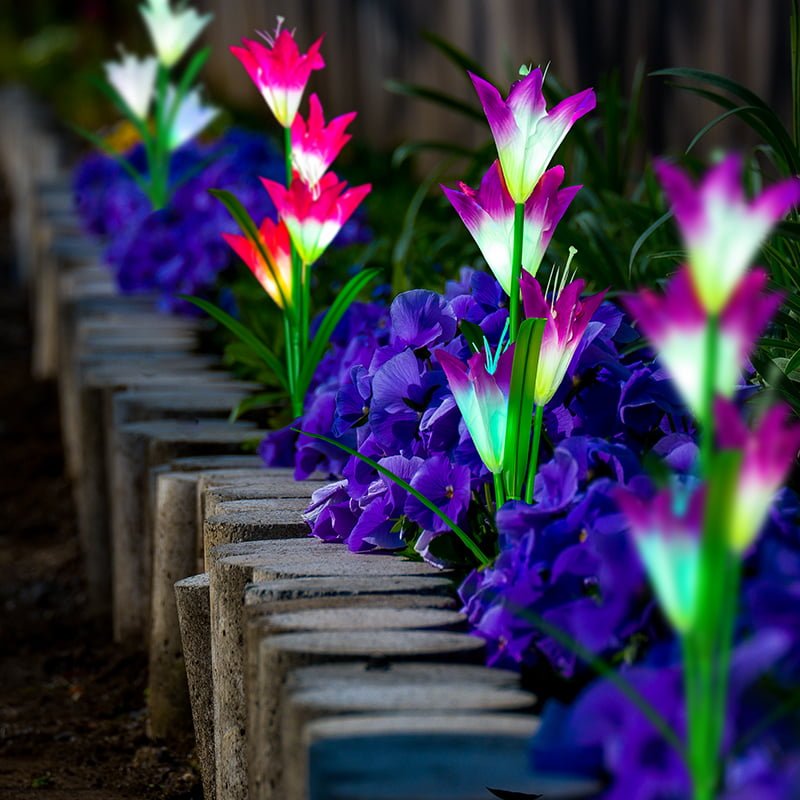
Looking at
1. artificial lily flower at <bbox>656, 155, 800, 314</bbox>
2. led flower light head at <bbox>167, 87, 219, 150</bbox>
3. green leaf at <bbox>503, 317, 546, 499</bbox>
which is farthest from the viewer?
led flower light head at <bbox>167, 87, 219, 150</bbox>

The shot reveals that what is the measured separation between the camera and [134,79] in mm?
4035

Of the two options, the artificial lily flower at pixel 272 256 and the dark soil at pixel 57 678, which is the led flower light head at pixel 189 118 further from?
the artificial lily flower at pixel 272 256

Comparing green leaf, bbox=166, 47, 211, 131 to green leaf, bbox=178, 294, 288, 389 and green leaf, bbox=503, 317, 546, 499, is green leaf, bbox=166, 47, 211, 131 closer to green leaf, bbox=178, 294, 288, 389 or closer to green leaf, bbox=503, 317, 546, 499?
green leaf, bbox=178, 294, 288, 389

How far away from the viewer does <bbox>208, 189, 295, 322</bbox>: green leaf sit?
7.61ft

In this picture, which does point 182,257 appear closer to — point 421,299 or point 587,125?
point 587,125

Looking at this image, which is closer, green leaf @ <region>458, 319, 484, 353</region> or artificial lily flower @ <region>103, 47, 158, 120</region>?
green leaf @ <region>458, 319, 484, 353</region>

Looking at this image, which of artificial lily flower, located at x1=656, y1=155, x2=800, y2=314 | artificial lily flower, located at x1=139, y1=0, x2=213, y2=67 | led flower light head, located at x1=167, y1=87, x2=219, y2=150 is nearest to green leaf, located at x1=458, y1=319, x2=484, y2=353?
artificial lily flower, located at x1=656, y1=155, x2=800, y2=314

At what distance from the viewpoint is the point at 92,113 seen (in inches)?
428

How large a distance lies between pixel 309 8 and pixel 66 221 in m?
3.53

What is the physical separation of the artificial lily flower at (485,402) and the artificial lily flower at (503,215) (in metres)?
0.13

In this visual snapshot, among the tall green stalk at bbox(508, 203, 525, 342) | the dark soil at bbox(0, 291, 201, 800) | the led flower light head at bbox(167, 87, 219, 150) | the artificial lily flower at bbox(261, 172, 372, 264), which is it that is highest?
the led flower light head at bbox(167, 87, 219, 150)

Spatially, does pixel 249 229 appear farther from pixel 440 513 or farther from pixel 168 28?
pixel 168 28

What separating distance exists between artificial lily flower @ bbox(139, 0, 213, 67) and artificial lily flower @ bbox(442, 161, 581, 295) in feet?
7.82

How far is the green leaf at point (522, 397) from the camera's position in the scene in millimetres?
1597
